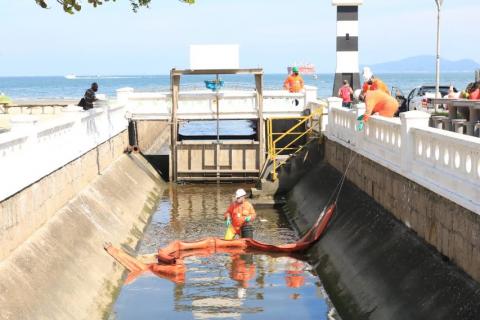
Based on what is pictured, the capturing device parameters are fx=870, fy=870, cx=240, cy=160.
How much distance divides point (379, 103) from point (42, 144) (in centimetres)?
716

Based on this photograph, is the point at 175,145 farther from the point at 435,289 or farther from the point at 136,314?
the point at 435,289

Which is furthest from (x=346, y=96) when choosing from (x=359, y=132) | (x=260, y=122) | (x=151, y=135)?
(x=151, y=135)

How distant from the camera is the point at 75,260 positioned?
14680 millimetres

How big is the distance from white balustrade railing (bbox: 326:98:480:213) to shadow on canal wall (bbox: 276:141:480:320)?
0.89 metres

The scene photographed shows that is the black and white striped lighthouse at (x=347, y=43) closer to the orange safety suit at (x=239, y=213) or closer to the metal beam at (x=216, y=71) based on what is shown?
the metal beam at (x=216, y=71)

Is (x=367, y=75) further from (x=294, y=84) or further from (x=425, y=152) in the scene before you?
(x=294, y=84)

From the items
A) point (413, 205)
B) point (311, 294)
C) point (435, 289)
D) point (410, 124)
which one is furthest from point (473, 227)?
point (311, 294)

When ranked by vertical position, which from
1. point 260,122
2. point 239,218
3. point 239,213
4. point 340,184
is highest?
point 260,122

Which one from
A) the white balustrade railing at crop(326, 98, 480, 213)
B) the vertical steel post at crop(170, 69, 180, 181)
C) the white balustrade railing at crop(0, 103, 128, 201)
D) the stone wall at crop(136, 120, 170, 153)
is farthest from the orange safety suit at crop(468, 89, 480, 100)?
the stone wall at crop(136, 120, 170, 153)

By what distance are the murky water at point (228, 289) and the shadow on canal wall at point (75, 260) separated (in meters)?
0.48

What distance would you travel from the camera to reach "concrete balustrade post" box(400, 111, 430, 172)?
1463 centimetres

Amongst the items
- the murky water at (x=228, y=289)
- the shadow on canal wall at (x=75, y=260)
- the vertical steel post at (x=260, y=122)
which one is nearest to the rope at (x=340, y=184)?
the murky water at (x=228, y=289)

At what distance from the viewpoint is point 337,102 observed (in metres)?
24.9

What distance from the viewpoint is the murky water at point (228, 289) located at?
1452cm
